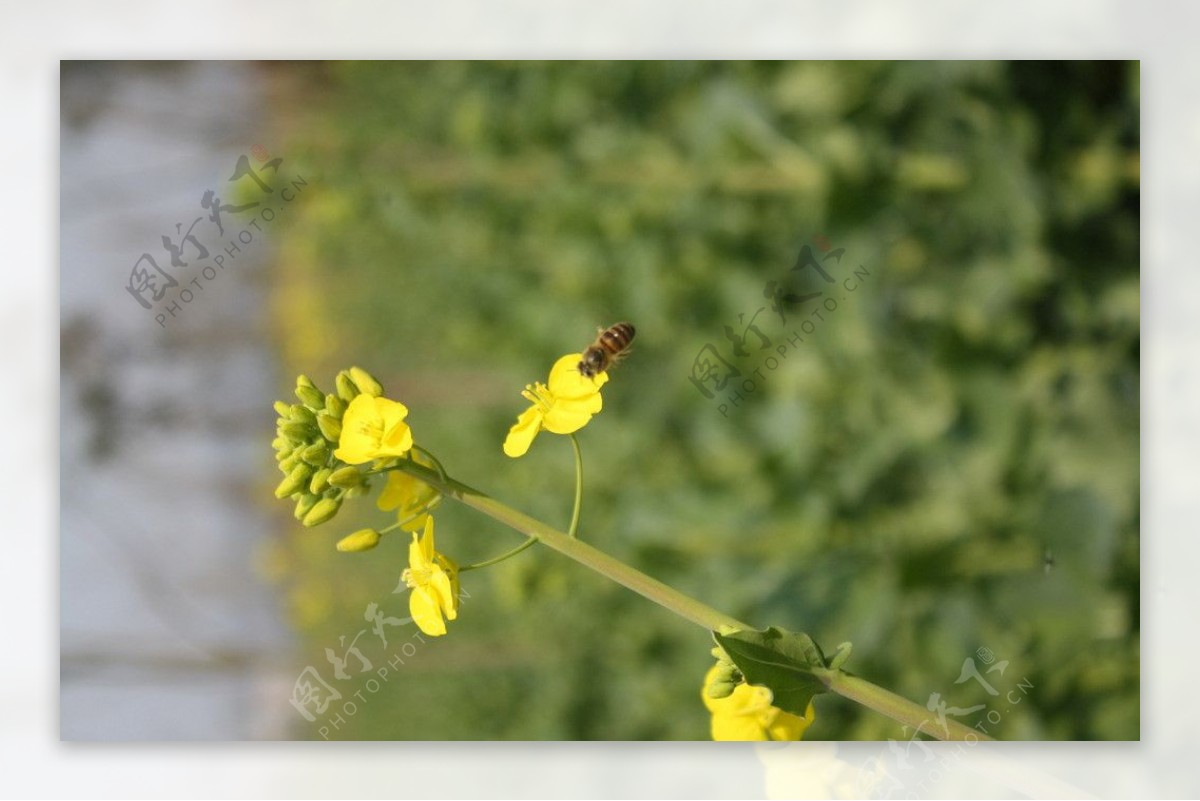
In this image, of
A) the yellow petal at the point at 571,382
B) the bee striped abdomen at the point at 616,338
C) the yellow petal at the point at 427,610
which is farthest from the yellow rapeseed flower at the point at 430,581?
the bee striped abdomen at the point at 616,338

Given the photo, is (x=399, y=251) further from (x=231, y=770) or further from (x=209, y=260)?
(x=231, y=770)

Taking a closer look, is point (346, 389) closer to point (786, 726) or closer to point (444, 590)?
point (444, 590)

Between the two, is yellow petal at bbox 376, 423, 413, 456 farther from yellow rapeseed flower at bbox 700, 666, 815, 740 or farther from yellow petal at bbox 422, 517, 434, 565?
yellow rapeseed flower at bbox 700, 666, 815, 740

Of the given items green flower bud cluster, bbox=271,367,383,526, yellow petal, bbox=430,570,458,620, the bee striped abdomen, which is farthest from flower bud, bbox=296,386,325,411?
the bee striped abdomen

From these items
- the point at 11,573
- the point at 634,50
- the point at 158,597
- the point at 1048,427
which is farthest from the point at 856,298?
the point at 11,573

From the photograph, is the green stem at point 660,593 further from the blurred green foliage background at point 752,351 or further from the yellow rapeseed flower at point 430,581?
the blurred green foliage background at point 752,351

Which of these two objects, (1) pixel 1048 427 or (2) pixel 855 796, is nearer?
(2) pixel 855 796
